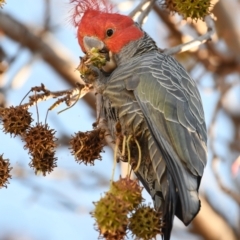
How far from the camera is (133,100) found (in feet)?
12.8

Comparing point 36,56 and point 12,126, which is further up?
point 36,56

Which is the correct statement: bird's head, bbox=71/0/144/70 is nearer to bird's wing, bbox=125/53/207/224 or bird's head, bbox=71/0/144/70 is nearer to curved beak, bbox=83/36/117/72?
curved beak, bbox=83/36/117/72

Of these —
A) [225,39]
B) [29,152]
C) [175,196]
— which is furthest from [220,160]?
[29,152]

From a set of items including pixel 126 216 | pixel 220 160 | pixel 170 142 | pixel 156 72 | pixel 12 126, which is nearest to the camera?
pixel 126 216

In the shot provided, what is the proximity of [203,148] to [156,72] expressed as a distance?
1.86ft

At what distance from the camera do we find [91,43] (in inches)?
171

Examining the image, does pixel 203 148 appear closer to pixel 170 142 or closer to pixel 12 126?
pixel 170 142

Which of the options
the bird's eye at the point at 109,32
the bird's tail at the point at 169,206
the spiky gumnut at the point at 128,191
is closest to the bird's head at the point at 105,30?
the bird's eye at the point at 109,32

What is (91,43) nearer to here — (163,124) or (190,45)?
(190,45)

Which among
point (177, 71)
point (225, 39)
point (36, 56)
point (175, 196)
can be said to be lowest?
point (175, 196)

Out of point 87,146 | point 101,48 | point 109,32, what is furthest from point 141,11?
point 87,146

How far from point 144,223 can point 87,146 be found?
62 cm

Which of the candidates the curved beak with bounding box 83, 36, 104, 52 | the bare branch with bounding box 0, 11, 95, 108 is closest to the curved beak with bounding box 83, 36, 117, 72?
the curved beak with bounding box 83, 36, 104, 52

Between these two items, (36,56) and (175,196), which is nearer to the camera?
(175,196)
